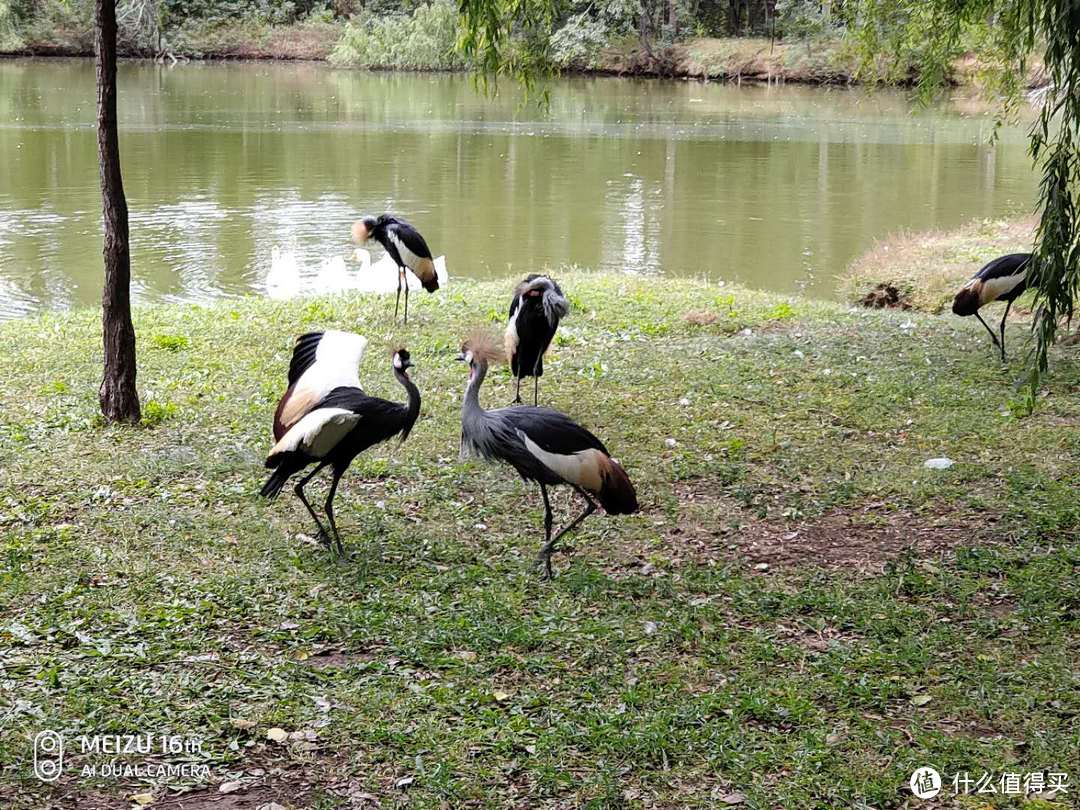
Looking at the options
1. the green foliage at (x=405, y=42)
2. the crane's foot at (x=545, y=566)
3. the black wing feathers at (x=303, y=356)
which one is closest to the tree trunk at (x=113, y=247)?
the black wing feathers at (x=303, y=356)

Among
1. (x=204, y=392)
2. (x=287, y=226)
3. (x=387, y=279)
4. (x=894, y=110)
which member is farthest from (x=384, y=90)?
(x=204, y=392)

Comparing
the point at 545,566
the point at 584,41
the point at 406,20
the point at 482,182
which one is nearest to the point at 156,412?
the point at 545,566

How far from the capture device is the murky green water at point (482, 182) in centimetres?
1591

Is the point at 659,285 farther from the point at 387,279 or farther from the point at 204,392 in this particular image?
the point at 204,392

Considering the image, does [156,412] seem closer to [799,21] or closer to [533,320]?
[533,320]

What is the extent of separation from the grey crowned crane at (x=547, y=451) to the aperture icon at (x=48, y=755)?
210 cm

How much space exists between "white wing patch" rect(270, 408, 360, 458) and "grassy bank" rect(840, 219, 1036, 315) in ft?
28.7

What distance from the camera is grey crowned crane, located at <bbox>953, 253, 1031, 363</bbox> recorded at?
26.6 ft

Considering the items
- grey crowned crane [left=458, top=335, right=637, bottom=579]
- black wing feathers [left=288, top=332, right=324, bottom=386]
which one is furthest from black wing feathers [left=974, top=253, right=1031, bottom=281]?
black wing feathers [left=288, top=332, right=324, bottom=386]

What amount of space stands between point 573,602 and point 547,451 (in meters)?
0.68

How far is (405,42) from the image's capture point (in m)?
46.2

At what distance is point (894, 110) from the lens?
115ft

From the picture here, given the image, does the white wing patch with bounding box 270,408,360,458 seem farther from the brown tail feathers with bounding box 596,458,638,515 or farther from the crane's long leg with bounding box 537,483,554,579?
the brown tail feathers with bounding box 596,458,638,515

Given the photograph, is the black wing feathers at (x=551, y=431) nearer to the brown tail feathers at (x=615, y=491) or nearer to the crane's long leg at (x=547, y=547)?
the brown tail feathers at (x=615, y=491)
